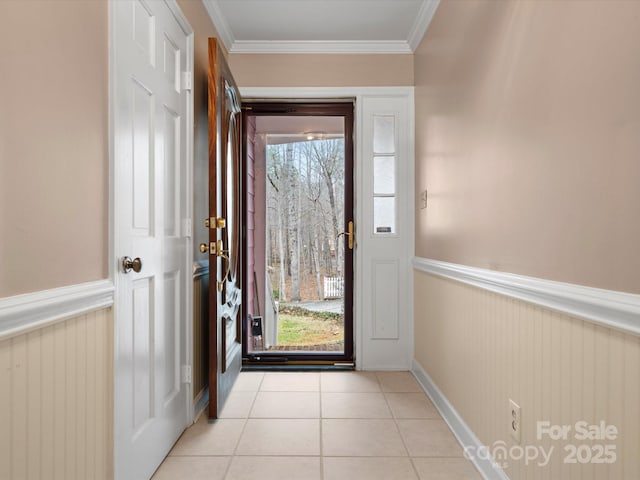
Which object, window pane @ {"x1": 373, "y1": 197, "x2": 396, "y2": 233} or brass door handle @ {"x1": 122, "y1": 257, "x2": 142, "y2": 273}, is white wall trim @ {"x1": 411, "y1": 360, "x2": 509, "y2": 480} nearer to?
window pane @ {"x1": 373, "y1": 197, "x2": 396, "y2": 233}

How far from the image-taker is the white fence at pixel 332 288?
3920 mm

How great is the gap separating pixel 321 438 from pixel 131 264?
1.26 metres

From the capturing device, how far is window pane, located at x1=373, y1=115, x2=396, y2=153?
10.4ft

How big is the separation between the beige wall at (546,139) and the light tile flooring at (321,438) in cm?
92

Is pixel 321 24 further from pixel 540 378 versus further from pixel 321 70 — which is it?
pixel 540 378

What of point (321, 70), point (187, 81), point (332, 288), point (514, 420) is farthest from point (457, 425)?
point (321, 70)

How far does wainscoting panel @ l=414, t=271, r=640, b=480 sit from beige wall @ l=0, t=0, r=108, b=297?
1.41m

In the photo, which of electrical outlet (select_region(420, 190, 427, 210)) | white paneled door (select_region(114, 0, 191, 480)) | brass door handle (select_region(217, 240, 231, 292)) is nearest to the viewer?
white paneled door (select_region(114, 0, 191, 480))

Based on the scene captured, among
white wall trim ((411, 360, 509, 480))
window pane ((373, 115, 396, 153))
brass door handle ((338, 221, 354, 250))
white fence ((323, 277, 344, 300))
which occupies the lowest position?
white wall trim ((411, 360, 509, 480))

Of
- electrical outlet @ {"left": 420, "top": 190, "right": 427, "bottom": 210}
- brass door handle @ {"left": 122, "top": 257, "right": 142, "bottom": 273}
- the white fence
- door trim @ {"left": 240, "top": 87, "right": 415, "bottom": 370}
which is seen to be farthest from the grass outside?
brass door handle @ {"left": 122, "top": 257, "right": 142, "bottom": 273}

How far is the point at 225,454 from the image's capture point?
1.90 meters

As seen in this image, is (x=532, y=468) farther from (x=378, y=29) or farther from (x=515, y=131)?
(x=378, y=29)

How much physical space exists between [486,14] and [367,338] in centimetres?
225

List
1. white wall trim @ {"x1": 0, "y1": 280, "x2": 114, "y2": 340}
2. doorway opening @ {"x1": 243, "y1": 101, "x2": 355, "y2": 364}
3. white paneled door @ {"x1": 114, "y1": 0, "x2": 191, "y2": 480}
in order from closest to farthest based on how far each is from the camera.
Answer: white wall trim @ {"x1": 0, "y1": 280, "x2": 114, "y2": 340} → white paneled door @ {"x1": 114, "y1": 0, "x2": 191, "y2": 480} → doorway opening @ {"x1": 243, "y1": 101, "x2": 355, "y2": 364}
